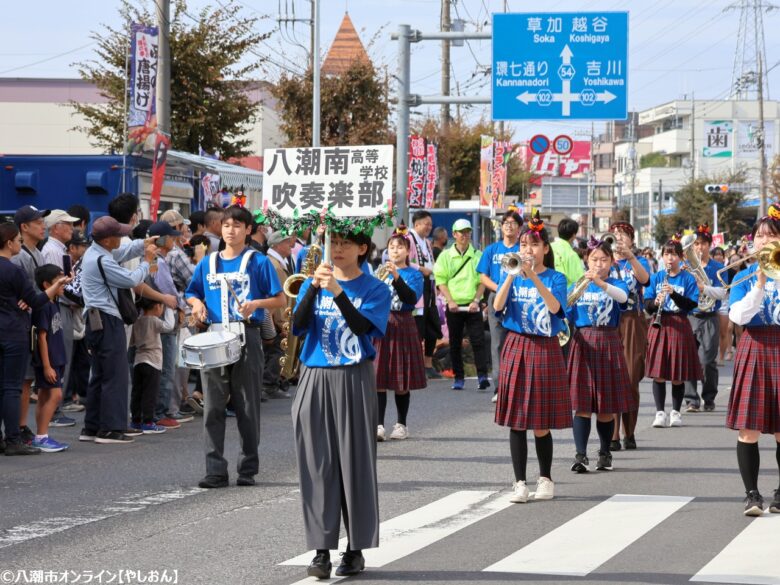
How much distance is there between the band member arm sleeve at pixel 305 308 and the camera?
6.68m

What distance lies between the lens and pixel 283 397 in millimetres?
15102

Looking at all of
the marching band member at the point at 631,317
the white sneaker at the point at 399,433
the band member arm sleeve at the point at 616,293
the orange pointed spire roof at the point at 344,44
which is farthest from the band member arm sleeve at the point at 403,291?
the orange pointed spire roof at the point at 344,44

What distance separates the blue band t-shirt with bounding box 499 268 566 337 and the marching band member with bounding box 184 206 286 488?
1.73 metres

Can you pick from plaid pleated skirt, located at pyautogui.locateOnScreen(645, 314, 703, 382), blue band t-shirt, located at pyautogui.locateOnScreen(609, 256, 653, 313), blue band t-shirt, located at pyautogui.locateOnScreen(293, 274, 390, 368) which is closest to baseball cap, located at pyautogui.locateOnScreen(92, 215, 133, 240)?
blue band t-shirt, located at pyautogui.locateOnScreen(609, 256, 653, 313)

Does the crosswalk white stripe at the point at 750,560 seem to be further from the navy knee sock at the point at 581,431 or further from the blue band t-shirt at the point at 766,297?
the navy knee sock at the point at 581,431

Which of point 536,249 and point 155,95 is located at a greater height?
point 155,95

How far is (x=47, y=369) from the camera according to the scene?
10688 millimetres

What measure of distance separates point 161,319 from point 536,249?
4.71 metres

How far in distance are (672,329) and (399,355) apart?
3.07 metres

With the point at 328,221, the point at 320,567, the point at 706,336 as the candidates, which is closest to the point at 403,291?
the point at 328,221

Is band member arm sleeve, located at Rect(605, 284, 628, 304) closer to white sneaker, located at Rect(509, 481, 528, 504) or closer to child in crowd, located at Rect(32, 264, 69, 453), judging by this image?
white sneaker, located at Rect(509, 481, 528, 504)

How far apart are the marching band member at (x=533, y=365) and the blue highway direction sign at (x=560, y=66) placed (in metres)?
13.0

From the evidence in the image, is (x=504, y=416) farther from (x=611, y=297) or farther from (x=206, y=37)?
(x=206, y=37)

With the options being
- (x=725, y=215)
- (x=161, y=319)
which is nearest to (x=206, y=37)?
(x=161, y=319)
